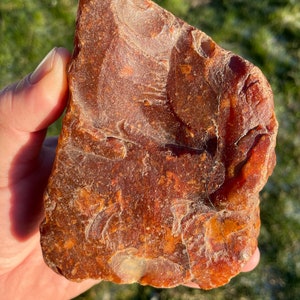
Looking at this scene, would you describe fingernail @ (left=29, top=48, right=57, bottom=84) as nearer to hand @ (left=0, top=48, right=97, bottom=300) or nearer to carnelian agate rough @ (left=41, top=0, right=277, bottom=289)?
hand @ (left=0, top=48, right=97, bottom=300)

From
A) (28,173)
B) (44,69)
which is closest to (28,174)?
(28,173)

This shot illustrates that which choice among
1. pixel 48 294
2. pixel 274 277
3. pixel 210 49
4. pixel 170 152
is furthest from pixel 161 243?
pixel 274 277

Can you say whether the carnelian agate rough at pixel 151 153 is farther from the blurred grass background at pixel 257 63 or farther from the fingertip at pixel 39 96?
the blurred grass background at pixel 257 63

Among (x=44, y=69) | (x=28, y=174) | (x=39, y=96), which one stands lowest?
(x=28, y=174)

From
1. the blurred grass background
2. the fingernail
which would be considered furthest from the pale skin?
the blurred grass background

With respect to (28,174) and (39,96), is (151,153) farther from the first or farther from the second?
(28,174)

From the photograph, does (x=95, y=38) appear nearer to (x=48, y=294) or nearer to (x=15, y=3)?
(x=48, y=294)

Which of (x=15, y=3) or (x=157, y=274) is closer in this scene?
(x=157, y=274)
